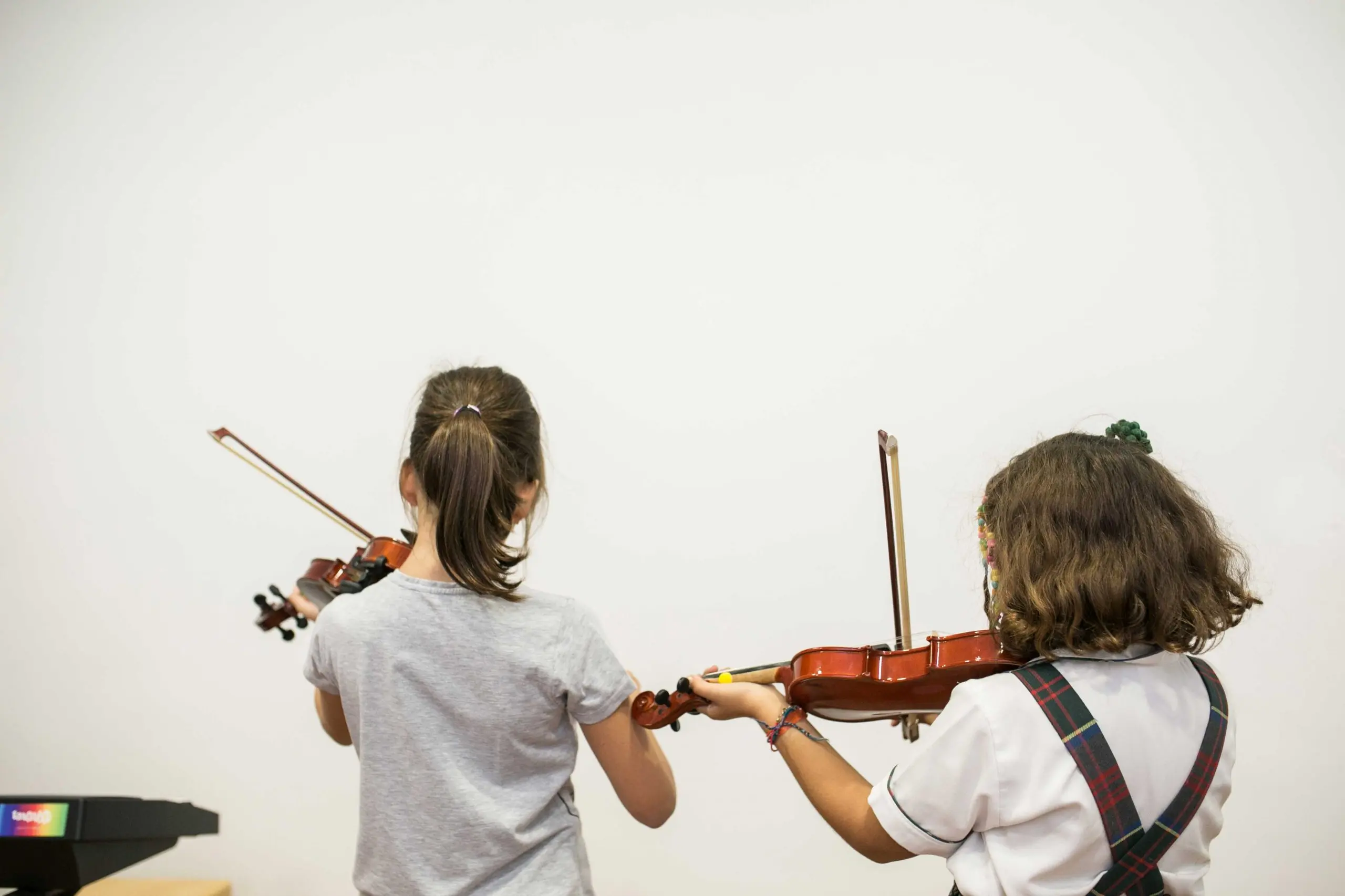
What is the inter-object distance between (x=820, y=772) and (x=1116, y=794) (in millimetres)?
392

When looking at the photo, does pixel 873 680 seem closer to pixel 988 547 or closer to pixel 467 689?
pixel 988 547

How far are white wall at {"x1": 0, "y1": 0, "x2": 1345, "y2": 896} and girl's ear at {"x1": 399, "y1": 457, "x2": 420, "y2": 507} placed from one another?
1275mm

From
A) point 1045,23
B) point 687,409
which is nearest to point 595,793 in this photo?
point 687,409

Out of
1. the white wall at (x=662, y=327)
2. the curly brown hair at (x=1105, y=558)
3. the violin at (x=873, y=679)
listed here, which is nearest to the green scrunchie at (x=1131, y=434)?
the curly brown hair at (x=1105, y=558)

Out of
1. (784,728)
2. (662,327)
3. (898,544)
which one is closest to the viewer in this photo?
(784,728)

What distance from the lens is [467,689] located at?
4.97 feet

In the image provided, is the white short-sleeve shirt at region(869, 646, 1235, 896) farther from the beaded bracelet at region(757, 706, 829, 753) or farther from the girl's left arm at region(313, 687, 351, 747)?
the girl's left arm at region(313, 687, 351, 747)

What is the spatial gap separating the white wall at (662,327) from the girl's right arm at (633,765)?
49.3 inches

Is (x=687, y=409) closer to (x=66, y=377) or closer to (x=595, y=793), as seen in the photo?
(x=595, y=793)

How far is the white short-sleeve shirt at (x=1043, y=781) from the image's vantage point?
1237mm

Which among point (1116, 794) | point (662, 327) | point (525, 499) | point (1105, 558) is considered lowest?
point (1116, 794)

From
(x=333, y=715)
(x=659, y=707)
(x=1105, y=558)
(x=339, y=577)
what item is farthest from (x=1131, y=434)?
(x=339, y=577)

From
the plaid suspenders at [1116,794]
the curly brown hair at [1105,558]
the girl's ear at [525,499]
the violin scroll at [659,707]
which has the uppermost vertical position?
the girl's ear at [525,499]

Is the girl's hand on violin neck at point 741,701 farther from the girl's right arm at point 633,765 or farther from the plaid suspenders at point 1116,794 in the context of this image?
the plaid suspenders at point 1116,794
